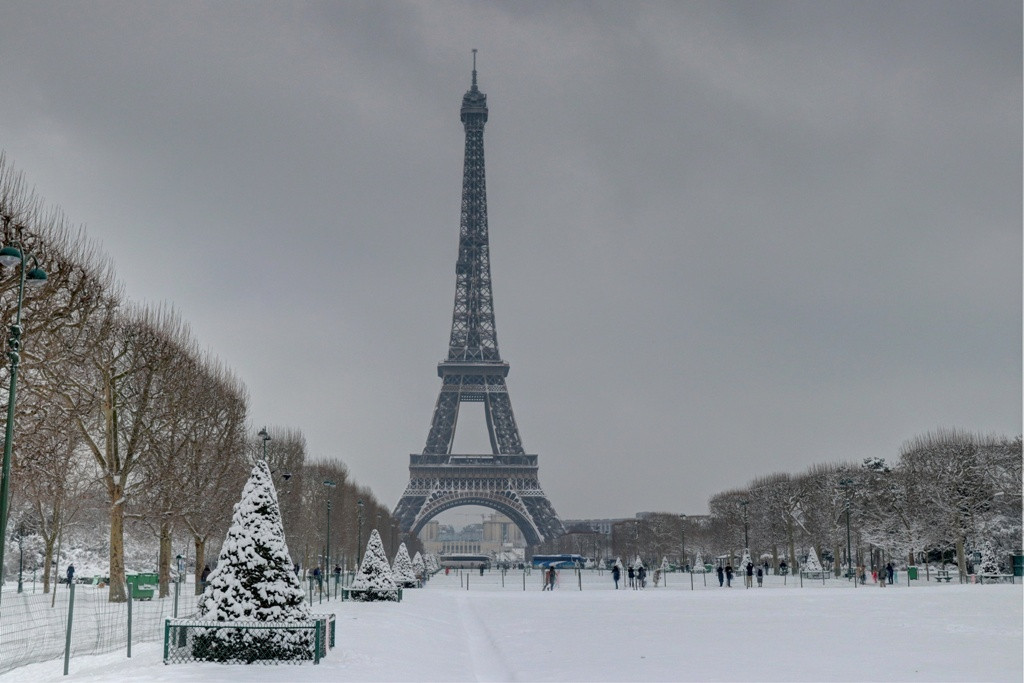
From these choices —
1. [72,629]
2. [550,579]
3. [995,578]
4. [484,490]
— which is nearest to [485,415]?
[484,490]

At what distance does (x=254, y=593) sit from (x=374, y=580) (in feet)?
Answer: 66.7

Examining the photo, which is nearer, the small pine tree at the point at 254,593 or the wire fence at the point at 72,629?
the small pine tree at the point at 254,593

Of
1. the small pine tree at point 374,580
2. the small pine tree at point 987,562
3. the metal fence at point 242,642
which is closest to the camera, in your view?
the metal fence at point 242,642

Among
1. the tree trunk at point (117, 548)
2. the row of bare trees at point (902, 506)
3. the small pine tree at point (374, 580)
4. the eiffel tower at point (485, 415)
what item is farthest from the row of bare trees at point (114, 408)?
the eiffel tower at point (485, 415)

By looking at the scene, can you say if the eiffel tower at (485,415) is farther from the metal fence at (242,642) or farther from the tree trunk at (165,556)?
the metal fence at (242,642)

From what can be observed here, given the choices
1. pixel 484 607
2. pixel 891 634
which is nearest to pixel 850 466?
pixel 484 607

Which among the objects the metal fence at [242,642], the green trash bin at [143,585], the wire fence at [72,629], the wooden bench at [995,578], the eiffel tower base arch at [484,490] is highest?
the eiffel tower base arch at [484,490]

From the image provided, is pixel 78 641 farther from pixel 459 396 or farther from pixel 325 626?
pixel 459 396

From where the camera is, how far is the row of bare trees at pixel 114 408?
2492 cm

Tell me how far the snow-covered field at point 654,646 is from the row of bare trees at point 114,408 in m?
9.07

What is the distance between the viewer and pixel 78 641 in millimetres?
21969

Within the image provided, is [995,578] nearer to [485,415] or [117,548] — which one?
[117,548]

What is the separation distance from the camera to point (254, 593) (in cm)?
1703

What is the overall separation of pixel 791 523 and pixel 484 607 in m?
43.7
